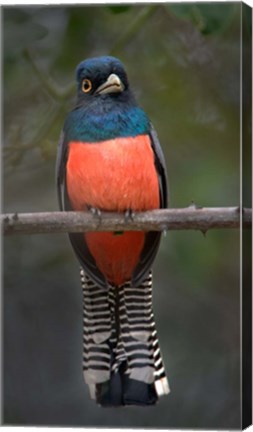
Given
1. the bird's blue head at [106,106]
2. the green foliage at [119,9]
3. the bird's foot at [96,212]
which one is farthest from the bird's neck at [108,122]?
the green foliage at [119,9]

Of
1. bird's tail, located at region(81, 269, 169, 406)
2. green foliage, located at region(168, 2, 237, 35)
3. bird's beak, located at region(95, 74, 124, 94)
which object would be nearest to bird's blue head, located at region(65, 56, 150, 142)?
bird's beak, located at region(95, 74, 124, 94)

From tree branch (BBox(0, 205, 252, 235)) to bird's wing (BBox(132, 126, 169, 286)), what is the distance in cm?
5

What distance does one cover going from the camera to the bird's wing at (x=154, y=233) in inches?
188

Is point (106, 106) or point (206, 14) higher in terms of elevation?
point (206, 14)

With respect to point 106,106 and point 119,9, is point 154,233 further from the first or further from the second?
point 119,9

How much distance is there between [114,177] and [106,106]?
318 mm

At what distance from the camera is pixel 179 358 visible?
4.82 m

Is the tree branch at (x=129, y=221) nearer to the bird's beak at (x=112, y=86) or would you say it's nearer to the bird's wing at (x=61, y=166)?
the bird's wing at (x=61, y=166)

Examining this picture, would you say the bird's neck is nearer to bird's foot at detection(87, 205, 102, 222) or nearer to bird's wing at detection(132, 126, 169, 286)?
bird's wing at detection(132, 126, 169, 286)

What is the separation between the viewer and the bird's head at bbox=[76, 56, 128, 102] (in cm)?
476

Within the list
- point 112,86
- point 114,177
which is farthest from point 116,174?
point 112,86

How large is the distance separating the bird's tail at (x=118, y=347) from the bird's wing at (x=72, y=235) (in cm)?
3

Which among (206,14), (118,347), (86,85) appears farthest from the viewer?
A: (118,347)

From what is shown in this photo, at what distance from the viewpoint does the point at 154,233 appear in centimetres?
481
